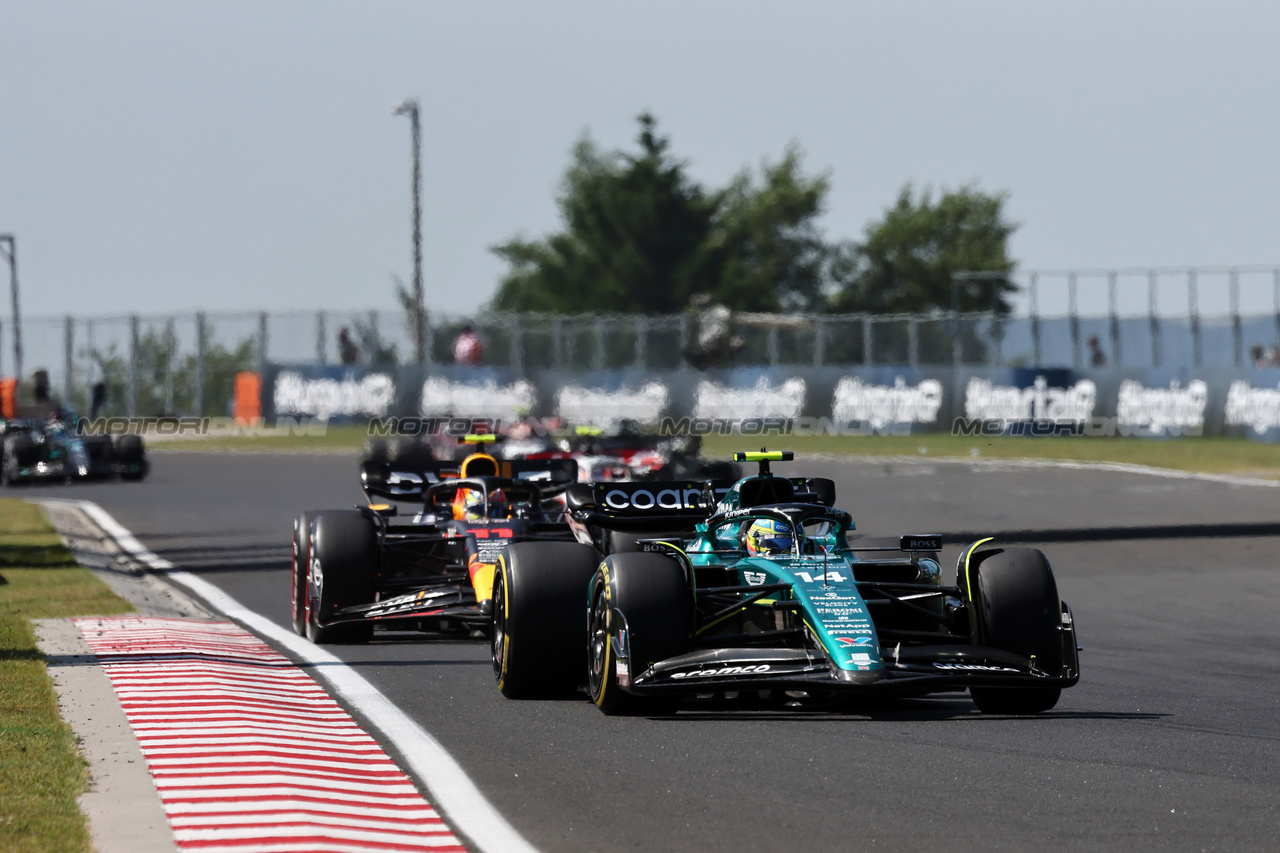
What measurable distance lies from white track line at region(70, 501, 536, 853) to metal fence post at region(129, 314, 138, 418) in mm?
34739

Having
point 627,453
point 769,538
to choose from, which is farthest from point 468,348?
point 769,538

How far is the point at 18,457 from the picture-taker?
31375 mm

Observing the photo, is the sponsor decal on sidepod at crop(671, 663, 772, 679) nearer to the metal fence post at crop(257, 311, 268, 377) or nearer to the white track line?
the white track line

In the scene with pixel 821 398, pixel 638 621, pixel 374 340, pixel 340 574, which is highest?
pixel 374 340

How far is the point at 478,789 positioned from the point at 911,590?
124 inches

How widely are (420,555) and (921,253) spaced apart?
7828 centimetres

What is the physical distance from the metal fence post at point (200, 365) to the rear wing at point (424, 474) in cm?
3396

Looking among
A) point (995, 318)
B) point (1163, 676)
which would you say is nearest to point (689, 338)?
point (995, 318)

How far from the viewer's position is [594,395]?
1599 inches

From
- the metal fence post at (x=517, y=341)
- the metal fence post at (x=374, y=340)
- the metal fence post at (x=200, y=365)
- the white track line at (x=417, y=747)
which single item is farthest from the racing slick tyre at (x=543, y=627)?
→ the metal fence post at (x=200, y=365)

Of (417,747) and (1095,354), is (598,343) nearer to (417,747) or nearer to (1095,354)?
(1095,354)

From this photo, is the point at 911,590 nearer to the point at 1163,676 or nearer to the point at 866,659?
the point at 866,659

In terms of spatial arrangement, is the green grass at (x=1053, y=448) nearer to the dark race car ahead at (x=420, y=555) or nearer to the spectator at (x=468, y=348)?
the spectator at (x=468, y=348)

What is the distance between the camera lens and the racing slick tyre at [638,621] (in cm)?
876
